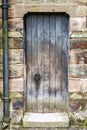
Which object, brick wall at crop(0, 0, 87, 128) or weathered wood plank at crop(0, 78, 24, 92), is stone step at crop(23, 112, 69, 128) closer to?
brick wall at crop(0, 0, 87, 128)

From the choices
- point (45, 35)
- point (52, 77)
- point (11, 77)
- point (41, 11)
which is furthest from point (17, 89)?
point (41, 11)

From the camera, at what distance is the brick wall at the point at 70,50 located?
586 centimetres

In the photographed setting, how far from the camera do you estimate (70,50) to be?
19.6ft

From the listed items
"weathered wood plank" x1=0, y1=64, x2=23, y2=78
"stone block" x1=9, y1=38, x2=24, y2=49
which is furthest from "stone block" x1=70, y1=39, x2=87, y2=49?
"weathered wood plank" x1=0, y1=64, x2=23, y2=78

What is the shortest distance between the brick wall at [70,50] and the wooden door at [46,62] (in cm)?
22

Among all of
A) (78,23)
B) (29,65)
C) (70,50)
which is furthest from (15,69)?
(78,23)

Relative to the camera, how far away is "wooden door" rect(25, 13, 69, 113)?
6105 mm

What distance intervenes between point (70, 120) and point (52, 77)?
938 mm

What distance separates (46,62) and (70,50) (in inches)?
22.8

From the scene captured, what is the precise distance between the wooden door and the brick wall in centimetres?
22

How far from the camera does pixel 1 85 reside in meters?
6.08

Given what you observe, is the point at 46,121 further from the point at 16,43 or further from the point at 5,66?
the point at 16,43

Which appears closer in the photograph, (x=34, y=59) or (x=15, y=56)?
(x=15, y=56)

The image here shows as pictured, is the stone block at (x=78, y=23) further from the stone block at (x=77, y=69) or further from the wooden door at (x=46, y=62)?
the stone block at (x=77, y=69)
